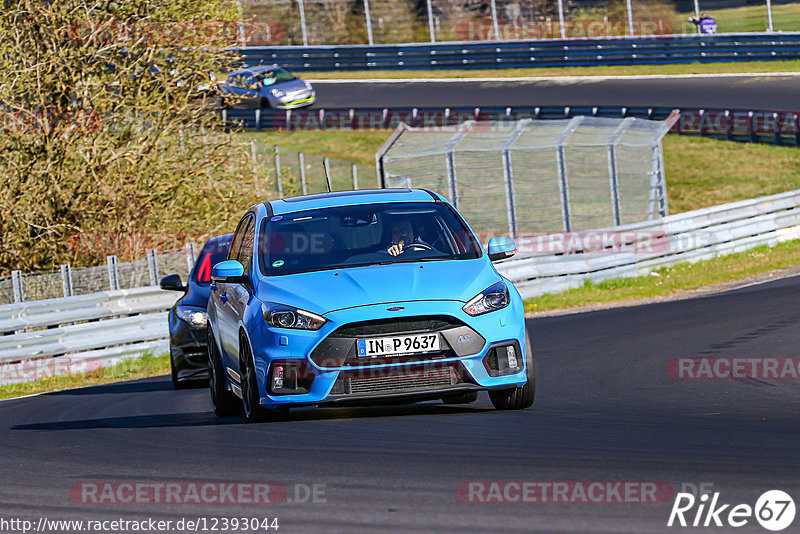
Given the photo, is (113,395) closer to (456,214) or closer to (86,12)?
(456,214)

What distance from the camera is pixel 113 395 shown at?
13.9 metres

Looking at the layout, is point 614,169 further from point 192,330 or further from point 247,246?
point 247,246

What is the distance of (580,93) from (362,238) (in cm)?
3429

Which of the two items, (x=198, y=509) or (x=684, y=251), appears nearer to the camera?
(x=198, y=509)

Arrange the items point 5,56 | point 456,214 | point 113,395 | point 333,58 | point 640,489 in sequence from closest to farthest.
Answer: point 640,489, point 456,214, point 113,395, point 5,56, point 333,58

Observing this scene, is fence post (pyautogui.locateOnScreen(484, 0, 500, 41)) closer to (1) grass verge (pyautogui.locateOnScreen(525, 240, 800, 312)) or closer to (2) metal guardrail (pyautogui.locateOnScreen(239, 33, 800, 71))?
(2) metal guardrail (pyautogui.locateOnScreen(239, 33, 800, 71))

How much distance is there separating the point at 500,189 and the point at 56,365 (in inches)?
411

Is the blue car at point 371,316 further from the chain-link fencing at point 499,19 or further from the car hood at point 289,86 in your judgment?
the chain-link fencing at point 499,19

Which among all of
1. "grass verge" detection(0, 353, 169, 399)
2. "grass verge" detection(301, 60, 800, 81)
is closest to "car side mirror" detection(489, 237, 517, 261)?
"grass verge" detection(0, 353, 169, 399)

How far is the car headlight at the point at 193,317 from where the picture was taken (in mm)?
13703

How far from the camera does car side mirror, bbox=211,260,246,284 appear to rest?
9.41m

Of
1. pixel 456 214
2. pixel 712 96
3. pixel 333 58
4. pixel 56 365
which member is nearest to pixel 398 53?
pixel 333 58

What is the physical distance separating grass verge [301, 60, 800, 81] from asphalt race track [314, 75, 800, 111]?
112 centimetres

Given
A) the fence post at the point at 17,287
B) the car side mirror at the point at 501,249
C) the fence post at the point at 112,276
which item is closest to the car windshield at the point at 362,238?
the car side mirror at the point at 501,249
